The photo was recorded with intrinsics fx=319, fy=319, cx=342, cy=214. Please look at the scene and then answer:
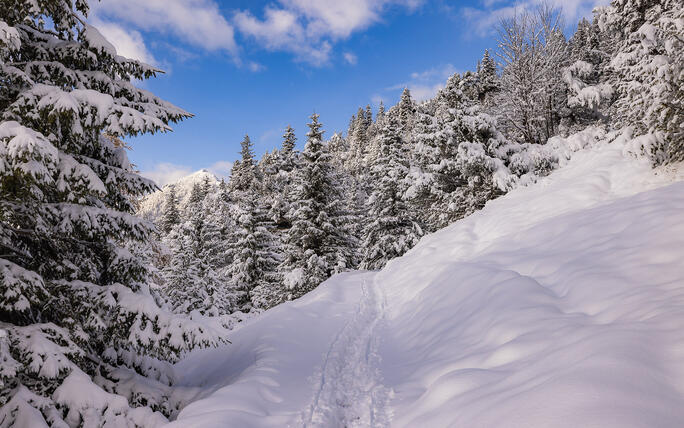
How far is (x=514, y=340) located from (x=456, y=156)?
47.4 feet

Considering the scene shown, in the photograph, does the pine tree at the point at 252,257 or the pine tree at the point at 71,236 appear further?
the pine tree at the point at 252,257

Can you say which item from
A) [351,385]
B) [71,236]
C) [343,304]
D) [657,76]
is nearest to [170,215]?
[343,304]

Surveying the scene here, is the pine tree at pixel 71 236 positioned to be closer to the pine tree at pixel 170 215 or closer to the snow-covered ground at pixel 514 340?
the snow-covered ground at pixel 514 340

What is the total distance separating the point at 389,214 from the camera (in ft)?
78.2

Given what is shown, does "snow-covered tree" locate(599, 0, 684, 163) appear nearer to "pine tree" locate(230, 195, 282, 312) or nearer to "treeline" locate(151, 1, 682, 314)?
"treeline" locate(151, 1, 682, 314)

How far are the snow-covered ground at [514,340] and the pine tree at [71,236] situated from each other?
4.11ft

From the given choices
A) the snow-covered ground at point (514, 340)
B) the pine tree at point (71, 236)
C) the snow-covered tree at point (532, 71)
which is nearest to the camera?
the snow-covered ground at point (514, 340)

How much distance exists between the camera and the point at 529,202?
11883 millimetres

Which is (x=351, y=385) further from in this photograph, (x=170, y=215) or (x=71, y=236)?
(x=170, y=215)

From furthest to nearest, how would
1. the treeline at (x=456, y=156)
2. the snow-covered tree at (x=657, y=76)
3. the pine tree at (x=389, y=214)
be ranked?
the pine tree at (x=389, y=214)
the treeline at (x=456, y=156)
the snow-covered tree at (x=657, y=76)

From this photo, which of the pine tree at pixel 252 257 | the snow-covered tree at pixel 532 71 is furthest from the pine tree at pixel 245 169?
the snow-covered tree at pixel 532 71

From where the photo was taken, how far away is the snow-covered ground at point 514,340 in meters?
2.88

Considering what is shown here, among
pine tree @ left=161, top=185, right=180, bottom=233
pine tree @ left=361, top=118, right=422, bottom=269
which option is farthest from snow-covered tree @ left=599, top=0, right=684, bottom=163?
pine tree @ left=161, top=185, right=180, bottom=233

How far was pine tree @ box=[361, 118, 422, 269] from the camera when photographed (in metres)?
23.2
